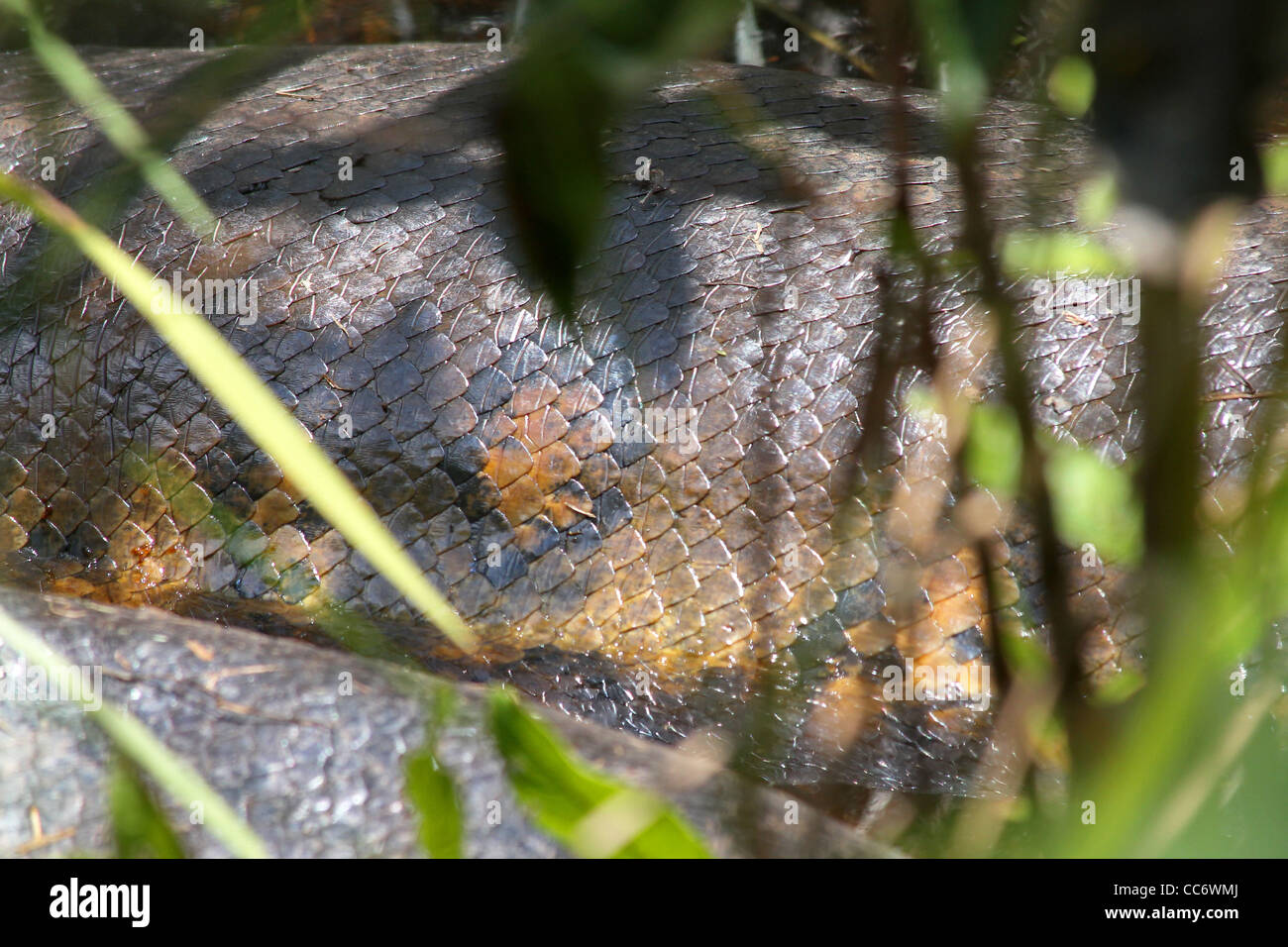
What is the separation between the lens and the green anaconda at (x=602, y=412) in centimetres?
197

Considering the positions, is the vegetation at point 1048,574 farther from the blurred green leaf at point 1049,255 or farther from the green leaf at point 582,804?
the blurred green leaf at point 1049,255

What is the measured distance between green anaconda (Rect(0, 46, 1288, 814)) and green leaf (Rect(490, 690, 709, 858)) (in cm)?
141

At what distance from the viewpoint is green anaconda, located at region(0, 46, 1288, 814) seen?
1974mm

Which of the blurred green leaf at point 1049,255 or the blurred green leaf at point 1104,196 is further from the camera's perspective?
the blurred green leaf at point 1049,255

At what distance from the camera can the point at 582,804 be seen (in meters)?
0.44

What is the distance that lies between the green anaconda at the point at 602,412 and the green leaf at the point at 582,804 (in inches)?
55.6
